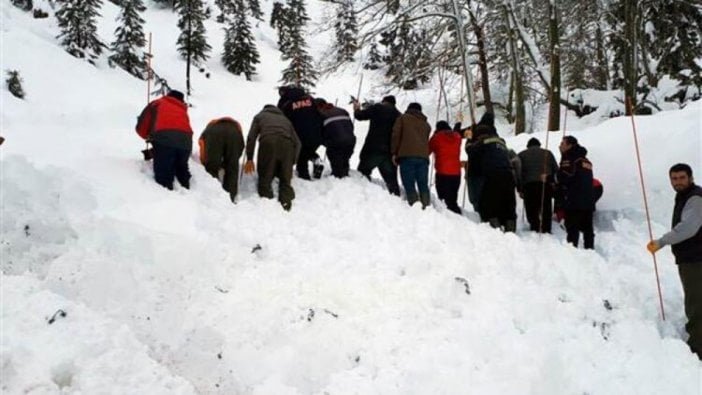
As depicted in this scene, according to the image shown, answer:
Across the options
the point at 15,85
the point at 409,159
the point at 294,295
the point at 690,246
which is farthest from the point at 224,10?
the point at 690,246

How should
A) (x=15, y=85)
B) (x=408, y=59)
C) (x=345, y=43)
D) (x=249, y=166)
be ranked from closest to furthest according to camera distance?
(x=249, y=166) < (x=345, y=43) < (x=408, y=59) < (x=15, y=85)

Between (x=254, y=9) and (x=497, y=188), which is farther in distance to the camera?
(x=254, y=9)

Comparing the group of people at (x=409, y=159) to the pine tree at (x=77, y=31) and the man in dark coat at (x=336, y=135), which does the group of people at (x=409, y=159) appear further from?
the pine tree at (x=77, y=31)

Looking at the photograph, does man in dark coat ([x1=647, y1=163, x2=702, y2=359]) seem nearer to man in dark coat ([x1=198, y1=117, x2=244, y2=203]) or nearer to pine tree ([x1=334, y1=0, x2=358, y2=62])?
man in dark coat ([x1=198, y1=117, x2=244, y2=203])

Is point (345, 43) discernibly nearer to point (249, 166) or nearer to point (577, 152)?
point (249, 166)

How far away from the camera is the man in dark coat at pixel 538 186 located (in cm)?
807

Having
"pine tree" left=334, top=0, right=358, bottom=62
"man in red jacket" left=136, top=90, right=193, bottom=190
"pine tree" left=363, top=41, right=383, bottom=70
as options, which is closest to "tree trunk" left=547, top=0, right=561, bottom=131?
"pine tree" left=363, top=41, right=383, bottom=70

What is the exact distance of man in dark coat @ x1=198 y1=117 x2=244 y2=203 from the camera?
7105 mm

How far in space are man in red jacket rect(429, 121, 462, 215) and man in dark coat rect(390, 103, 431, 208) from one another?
1.07 feet

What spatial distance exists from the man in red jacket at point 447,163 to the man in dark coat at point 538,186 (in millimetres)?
962

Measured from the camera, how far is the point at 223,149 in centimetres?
714

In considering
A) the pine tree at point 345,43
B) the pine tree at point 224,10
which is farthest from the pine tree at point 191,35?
the pine tree at point 345,43

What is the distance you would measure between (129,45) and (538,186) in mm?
29066

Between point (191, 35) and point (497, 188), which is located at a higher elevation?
point (191, 35)
